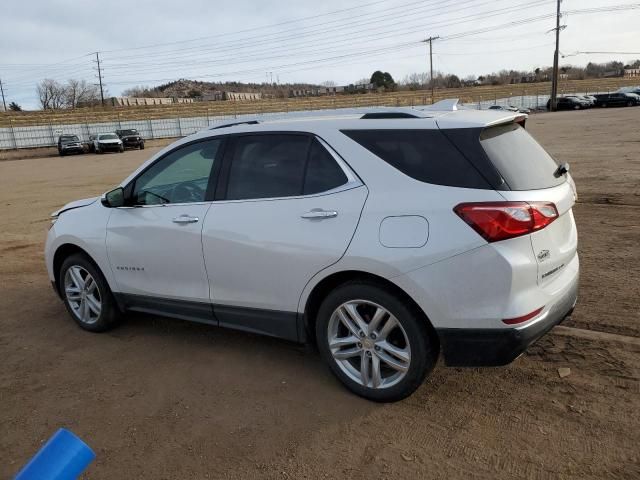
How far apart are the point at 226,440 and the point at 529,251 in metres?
2.01

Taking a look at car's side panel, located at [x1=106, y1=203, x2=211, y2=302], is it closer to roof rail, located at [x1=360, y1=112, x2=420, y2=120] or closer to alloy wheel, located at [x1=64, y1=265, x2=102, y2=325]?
alloy wheel, located at [x1=64, y1=265, x2=102, y2=325]

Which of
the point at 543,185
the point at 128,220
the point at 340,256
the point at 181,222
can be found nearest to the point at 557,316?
the point at 543,185

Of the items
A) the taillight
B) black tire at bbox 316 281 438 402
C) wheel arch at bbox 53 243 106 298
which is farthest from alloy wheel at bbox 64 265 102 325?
the taillight

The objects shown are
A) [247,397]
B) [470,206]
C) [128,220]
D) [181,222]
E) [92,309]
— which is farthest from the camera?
[92,309]

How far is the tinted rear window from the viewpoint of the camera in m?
3.04

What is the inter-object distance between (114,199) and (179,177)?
65 centimetres

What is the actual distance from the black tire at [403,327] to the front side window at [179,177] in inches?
52.5

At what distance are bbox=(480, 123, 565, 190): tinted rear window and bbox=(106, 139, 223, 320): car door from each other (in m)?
1.95

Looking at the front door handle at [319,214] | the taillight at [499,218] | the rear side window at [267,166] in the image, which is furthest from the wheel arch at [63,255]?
the taillight at [499,218]

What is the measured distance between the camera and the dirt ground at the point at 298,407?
283 cm

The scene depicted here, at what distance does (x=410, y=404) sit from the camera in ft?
11.0

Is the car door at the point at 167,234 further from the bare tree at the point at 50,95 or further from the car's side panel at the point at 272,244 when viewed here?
the bare tree at the point at 50,95

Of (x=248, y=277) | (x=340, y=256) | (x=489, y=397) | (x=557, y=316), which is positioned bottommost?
(x=489, y=397)

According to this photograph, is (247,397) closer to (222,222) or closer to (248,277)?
(248,277)
